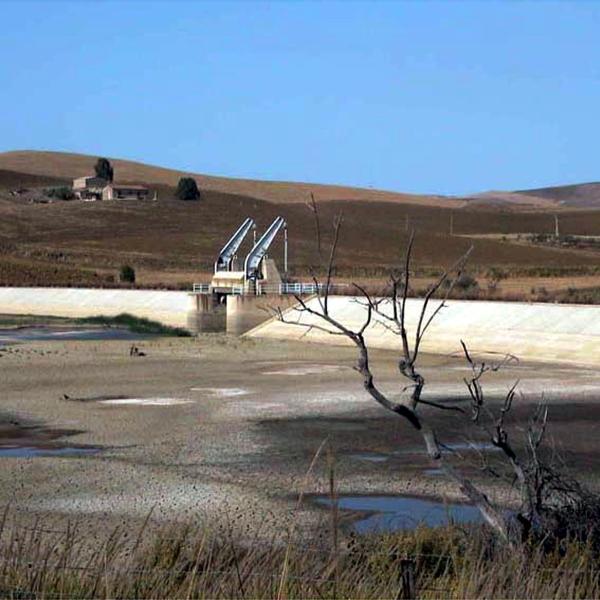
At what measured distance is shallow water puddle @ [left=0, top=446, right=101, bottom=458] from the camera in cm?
2152

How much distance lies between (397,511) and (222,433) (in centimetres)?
829

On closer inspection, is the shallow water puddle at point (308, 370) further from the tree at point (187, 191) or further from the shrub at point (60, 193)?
the shrub at point (60, 193)

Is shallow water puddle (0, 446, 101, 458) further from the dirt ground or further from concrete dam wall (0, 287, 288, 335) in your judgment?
concrete dam wall (0, 287, 288, 335)

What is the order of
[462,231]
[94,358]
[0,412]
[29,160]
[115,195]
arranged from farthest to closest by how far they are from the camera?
[29,160] < [115,195] < [462,231] < [94,358] < [0,412]

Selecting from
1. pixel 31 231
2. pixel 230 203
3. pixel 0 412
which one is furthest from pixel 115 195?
pixel 0 412

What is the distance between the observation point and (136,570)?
30.3ft

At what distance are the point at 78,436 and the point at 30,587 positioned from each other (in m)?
15.4

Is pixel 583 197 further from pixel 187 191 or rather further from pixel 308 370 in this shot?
pixel 308 370

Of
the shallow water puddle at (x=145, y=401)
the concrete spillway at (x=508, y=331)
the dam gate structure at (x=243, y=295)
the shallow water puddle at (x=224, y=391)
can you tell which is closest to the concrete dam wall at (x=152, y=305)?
the dam gate structure at (x=243, y=295)

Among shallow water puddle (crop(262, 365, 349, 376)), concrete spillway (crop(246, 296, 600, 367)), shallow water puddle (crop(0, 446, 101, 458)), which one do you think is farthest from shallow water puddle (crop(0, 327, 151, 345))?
shallow water puddle (crop(0, 446, 101, 458))

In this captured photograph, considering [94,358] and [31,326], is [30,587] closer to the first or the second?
[94,358]

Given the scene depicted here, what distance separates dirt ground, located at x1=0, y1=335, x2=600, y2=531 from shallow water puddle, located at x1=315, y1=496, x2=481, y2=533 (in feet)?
1.62

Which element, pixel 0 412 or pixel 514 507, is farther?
pixel 0 412

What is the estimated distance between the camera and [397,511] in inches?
653
